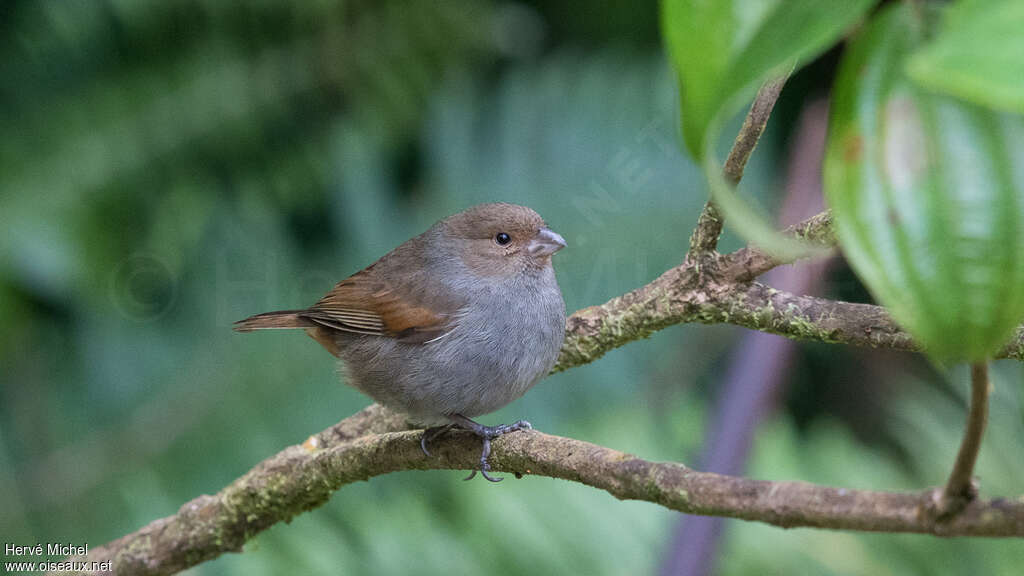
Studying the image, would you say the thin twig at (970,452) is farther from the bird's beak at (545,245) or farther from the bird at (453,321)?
the bird's beak at (545,245)

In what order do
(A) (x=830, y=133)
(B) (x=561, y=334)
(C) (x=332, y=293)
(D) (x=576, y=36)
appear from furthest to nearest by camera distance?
(D) (x=576, y=36), (C) (x=332, y=293), (B) (x=561, y=334), (A) (x=830, y=133)

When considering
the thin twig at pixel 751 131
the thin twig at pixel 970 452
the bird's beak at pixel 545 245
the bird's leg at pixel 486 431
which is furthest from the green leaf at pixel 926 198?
the bird's beak at pixel 545 245

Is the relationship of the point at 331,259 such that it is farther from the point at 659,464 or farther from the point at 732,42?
the point at 732,42

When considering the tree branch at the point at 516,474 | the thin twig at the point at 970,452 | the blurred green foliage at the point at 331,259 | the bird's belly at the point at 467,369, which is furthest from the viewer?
the blurred green foliage at the point at 331,259

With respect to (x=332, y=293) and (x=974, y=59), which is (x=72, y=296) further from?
(x=974, y=59)

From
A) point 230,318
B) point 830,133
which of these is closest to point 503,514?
point 230,318

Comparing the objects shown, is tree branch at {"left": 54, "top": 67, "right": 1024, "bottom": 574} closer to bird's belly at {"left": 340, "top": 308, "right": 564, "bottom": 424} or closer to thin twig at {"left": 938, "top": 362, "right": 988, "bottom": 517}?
thin twig at {"left": 938, "top": 362, "right": 988, "bottom": 517}

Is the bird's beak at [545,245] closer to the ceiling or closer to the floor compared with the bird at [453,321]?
closer to the ceiling
